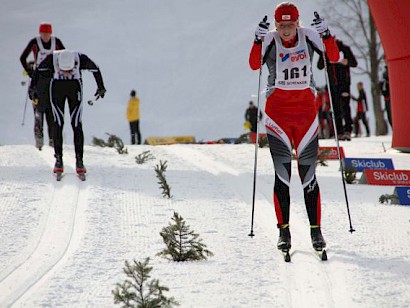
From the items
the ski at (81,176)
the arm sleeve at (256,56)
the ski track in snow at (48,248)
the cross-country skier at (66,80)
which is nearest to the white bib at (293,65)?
the arm sleeve at (256,56)

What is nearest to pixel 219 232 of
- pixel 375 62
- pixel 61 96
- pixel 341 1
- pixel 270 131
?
pixel 270 131

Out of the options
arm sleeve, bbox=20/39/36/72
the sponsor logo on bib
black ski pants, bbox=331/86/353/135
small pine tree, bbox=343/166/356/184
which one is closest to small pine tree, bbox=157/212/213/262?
the sponsor logo on bib

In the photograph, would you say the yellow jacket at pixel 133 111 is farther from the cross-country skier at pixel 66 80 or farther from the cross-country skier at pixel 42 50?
the cross-country skier at pixel 66 80

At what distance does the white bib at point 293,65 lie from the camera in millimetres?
6449

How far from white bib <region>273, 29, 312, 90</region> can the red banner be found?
153 inches

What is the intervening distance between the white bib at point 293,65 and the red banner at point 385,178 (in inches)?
153

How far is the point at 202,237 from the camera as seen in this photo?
7.07 meters

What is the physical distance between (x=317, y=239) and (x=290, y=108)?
1059 mm

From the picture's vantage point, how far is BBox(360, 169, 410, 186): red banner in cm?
998

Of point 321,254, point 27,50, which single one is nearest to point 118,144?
point 27,50

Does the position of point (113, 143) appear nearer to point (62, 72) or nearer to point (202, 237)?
point (62, 72)

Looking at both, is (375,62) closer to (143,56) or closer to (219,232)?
(219,232)

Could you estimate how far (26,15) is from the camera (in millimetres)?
140875

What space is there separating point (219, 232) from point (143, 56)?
363ft
